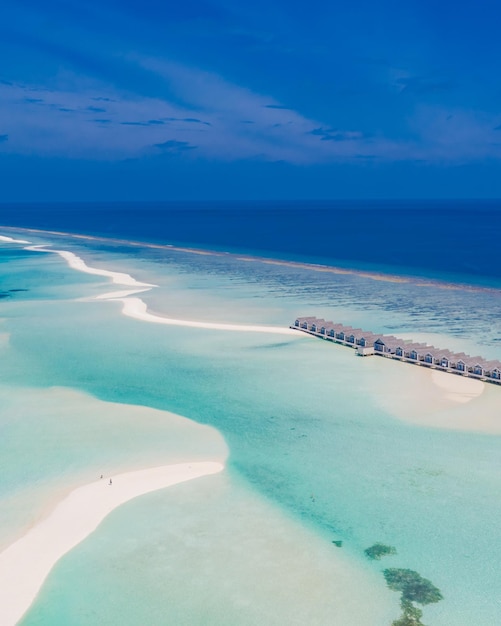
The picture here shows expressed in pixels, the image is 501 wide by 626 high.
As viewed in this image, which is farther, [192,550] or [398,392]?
[398,392]

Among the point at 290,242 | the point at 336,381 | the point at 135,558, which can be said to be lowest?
the point at 135,558

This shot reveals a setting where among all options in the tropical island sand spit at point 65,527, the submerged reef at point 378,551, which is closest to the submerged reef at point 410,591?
the submerged reef at point 378,551

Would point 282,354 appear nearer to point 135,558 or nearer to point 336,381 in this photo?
point 336,381

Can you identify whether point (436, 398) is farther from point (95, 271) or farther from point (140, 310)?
point (95, 271)

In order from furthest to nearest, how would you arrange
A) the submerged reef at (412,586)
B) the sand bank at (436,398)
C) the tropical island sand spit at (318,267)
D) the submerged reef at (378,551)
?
the tropical island sand spit at (318,267) → the sand bank at (436,398) → the submerged reef at (378,551) → the submerged reef at (412,586)

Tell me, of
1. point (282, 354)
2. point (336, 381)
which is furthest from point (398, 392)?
point (282, 354)

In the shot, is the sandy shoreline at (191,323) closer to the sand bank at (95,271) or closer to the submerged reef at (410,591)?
the sand bank at (95,271)

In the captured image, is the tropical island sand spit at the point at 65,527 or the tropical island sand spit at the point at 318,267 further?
the tropical island sand spit at the point at 318,267
